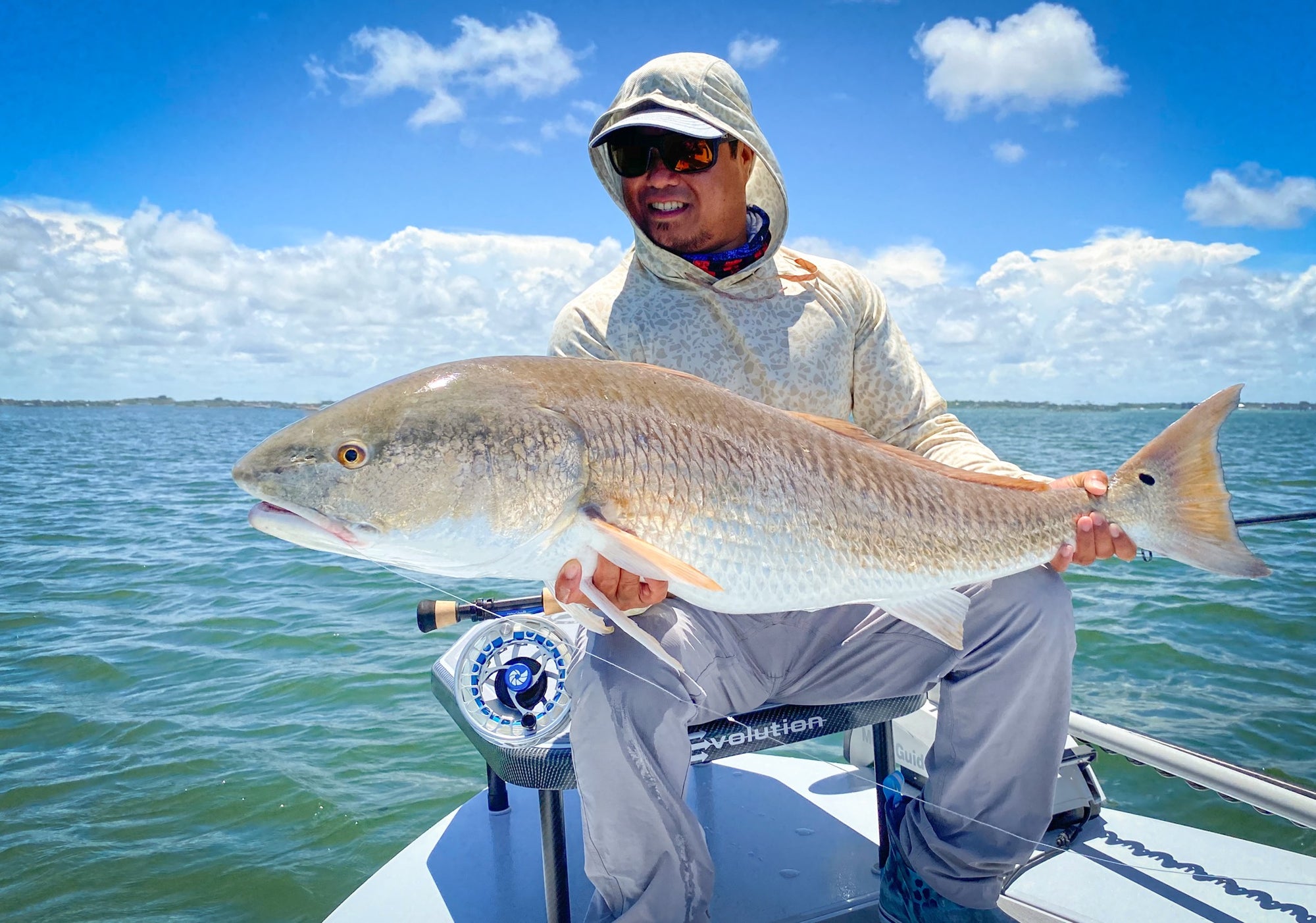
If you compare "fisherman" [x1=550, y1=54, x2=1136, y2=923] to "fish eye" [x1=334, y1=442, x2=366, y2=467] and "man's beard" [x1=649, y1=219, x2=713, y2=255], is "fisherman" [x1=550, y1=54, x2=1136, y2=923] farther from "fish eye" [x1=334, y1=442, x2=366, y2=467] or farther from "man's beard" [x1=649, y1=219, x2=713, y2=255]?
"fish eye" [x1=334, y1=442, x2=366, y2=467]

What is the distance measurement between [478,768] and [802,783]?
279cm

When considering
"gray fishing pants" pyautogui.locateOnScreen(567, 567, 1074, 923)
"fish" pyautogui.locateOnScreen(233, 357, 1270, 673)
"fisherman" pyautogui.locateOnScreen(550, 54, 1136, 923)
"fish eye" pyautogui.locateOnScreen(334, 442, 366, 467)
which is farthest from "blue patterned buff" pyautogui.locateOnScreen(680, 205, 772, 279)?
"fish eye" pyautogui.locateOnScreen(334, 442, 366, 467)

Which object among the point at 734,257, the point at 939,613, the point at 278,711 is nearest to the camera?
the point at 939,613

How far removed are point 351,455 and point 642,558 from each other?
0.69 meters

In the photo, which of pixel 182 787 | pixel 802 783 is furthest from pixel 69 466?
pixel 802 783

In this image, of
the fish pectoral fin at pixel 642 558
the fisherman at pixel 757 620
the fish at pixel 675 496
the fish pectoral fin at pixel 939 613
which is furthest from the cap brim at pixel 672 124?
the fish pectoral fin at pixel 939 613

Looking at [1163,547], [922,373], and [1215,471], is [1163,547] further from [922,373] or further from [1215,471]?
[922,373]

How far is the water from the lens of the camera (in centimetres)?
444

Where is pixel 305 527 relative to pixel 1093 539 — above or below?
above

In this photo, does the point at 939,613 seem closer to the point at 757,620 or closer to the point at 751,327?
the point at 757,620

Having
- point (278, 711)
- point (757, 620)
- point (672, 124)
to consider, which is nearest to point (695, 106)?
point (672, 124)

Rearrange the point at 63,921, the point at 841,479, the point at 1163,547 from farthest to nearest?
the point at 63,921
the point at 1163,547
the point at 841,479

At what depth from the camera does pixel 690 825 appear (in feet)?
7.07

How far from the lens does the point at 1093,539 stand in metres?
2.44
